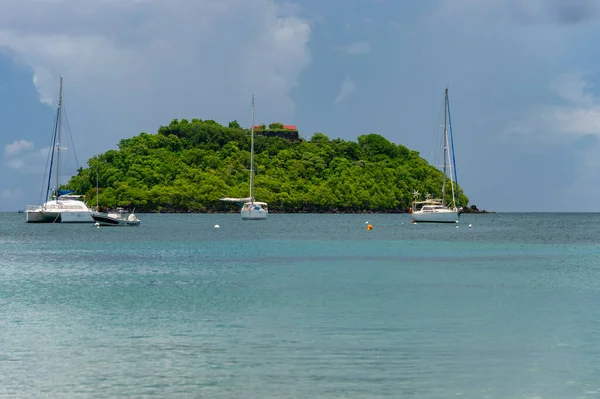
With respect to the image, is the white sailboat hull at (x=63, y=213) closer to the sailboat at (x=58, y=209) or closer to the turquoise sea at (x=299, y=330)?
the sailboat at (x=58, y=209)

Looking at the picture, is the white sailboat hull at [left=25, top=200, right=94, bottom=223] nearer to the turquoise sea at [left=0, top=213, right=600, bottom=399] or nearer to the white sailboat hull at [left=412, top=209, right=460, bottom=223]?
the white sailboat hull at [left=412, top=209, right=460, bottom=223]

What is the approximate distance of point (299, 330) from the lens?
23.3 meters

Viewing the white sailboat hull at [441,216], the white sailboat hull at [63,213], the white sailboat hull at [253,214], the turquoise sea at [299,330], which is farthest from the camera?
the white sailboat hull at [253,214]

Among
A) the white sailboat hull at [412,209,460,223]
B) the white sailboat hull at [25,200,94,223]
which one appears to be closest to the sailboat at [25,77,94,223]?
the white sailboat hull at [25,200,94,223]

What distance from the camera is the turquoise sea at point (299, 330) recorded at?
1694 cm

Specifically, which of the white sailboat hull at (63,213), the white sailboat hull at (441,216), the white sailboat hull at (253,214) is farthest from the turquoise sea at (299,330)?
the white sailboat hull at (253,214)

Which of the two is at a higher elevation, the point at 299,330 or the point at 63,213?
the point at 63,213

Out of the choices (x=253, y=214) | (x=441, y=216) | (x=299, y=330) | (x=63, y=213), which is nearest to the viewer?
(x=299, y=330)

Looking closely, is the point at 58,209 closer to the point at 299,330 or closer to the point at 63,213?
the point at 63,213

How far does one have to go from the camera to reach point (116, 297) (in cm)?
3097

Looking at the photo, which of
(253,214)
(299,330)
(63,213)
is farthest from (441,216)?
(299,330)

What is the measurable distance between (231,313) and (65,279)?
1413 cm

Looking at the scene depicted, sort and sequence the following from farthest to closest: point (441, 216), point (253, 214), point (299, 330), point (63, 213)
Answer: point (253, 214) < point (441, 216) < point (63, 213) < point (299, 330)

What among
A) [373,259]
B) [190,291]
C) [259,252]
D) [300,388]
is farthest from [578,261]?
[300,388]
